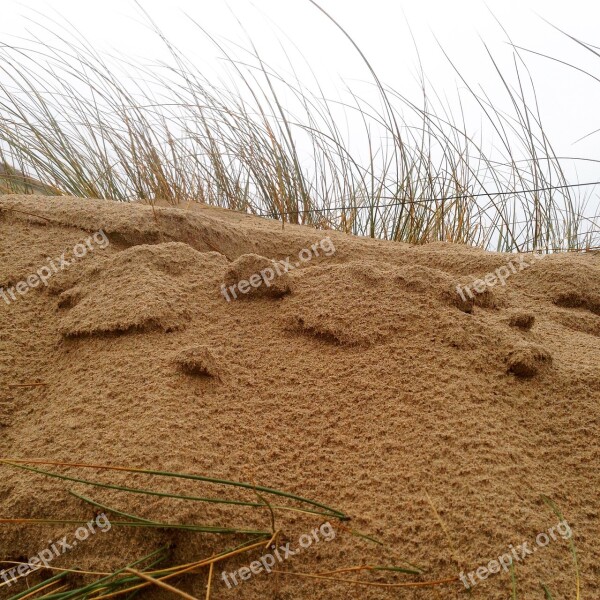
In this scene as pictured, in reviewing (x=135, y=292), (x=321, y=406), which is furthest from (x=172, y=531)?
(x=135, y=292)

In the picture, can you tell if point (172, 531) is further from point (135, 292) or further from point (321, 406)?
point (135, 292)

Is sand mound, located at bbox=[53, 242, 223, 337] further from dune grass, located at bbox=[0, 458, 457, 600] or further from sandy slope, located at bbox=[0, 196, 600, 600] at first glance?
dune grass, located at bbox=[0, 458, 457, 600]

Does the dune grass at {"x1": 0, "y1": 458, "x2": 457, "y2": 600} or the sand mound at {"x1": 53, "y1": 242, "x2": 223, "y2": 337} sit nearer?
the dune grass at {"x1": 0, "y1": 458, "x2": 457, "y2": 600}

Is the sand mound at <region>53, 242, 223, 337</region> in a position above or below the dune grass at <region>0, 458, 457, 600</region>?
above

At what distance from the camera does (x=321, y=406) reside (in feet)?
3.62

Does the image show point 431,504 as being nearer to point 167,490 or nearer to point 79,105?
point 167,490

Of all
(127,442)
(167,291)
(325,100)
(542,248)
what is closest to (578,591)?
(127,442)

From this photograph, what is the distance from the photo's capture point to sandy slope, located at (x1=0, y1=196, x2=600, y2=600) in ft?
2.90

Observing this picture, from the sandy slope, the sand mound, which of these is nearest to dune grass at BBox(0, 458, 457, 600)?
the sandy slope

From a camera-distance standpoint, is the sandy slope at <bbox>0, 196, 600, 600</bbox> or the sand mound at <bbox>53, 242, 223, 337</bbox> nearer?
the sandy slope at <bbox>0, 196, 600, 600</bbox>

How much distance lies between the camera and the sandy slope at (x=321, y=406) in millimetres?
883

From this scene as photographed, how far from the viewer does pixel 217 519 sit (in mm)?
901

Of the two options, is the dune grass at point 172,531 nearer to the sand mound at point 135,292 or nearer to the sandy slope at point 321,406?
the sandy slope at point 321,406

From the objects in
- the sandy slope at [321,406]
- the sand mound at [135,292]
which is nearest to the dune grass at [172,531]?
the sandy slope at [321,406]
